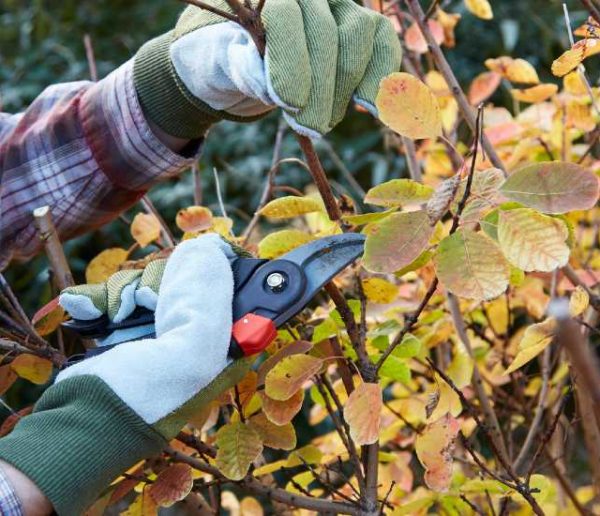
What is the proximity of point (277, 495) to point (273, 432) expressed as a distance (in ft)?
0.23

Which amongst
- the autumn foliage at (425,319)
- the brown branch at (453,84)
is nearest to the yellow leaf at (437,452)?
the autumn foliage at (425,319)

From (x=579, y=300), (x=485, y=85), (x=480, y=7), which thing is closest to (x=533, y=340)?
(x=579, y=300)

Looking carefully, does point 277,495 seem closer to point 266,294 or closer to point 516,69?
point 266,294

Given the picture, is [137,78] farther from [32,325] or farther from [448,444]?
[448,444]

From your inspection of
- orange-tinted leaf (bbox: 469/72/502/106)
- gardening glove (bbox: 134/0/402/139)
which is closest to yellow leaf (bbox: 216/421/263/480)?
gardening glove (bbox: 134/0/402/139)

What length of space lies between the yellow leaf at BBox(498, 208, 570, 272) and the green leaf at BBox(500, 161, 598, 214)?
0.04ft

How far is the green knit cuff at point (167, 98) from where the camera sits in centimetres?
114

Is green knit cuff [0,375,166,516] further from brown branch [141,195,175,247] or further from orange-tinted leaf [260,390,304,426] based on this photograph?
brown branch [141,195,175,247]

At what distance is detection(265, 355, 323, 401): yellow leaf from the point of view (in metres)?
0.93

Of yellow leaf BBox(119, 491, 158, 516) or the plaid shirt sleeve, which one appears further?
the plaid shirt sleeve

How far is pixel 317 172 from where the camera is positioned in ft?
3.04

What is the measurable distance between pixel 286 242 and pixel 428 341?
327 millimetres

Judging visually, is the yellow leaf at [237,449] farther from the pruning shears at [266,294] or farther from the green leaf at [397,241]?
the green leaf at [397,241]

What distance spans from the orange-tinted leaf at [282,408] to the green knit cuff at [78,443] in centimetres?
14
